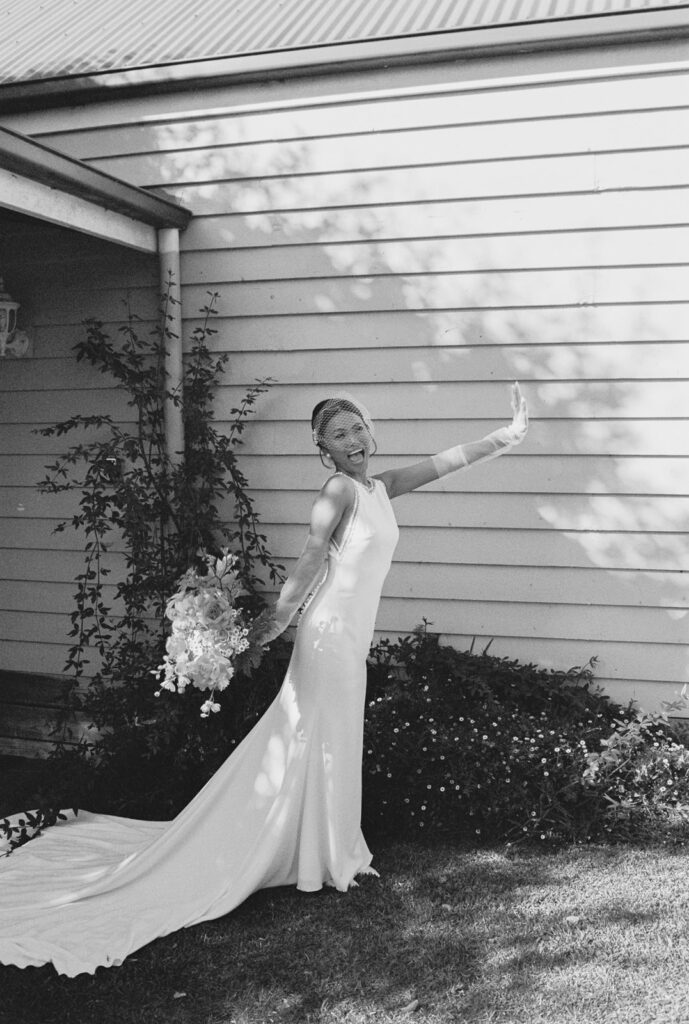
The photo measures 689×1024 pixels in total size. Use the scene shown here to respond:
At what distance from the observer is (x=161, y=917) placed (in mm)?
3920

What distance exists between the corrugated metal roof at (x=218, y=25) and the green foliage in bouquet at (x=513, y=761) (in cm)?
343

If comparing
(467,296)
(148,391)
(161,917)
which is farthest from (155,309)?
(161,917)

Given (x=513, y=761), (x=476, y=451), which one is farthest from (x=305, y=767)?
(x=476, y=451)

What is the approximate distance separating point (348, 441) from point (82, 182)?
6.32ft

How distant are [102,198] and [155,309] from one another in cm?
99

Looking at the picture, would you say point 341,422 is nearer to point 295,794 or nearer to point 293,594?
point 293,594

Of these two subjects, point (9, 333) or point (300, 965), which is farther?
point (9, 333)

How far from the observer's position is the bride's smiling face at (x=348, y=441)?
4176mm

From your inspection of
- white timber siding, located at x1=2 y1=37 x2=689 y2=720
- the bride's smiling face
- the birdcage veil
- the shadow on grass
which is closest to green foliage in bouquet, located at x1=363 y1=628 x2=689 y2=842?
white timber siding, located at x1=2 y1=37 x2=689 y2=720

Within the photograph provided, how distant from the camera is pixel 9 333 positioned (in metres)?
5.85

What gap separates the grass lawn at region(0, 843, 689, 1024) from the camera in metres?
3.36

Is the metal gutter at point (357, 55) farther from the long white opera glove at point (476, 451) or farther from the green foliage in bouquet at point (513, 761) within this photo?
the green foliage in bouquet at point (513, 761)

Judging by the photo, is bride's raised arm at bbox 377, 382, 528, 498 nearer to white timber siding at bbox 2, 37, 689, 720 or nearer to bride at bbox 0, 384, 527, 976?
bride at bbox 0, 384, 527, 976

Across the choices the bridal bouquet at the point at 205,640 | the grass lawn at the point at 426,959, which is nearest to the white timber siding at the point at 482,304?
the grass lawn at the point at 426,959
